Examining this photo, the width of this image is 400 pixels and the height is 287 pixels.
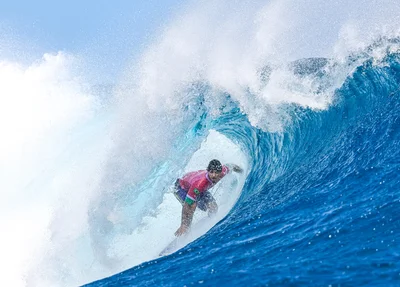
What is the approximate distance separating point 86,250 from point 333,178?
4668 millimetres

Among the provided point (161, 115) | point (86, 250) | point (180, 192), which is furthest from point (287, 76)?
point (86, 250)

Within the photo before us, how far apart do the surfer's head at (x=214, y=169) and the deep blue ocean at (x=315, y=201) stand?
28.3 inches

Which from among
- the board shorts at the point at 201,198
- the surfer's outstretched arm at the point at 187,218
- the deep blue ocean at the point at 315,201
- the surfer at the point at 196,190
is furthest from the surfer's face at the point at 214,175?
the deep blue ocean at the point at 315,201

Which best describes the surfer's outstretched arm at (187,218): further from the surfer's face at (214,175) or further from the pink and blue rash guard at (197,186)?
the surfer's face at (214,175)

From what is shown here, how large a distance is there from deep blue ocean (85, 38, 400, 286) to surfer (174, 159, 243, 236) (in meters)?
0.53

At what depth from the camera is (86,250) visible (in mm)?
8195

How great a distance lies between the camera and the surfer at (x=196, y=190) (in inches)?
289

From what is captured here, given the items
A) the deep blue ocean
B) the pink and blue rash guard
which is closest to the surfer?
the pink and blue rash guard

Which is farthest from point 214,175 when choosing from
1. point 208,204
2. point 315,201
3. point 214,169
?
point 315,201

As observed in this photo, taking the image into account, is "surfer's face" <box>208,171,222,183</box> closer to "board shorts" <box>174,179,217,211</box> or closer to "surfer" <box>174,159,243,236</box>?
"surfer" <box>174,159,243,236</box>

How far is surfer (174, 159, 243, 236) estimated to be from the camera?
7333 mm

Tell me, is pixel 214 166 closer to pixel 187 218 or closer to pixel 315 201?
pixel 187 218

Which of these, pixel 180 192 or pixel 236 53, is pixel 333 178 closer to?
pixel 180 192

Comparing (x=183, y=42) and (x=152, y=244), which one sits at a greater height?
(x=183, y=42)
